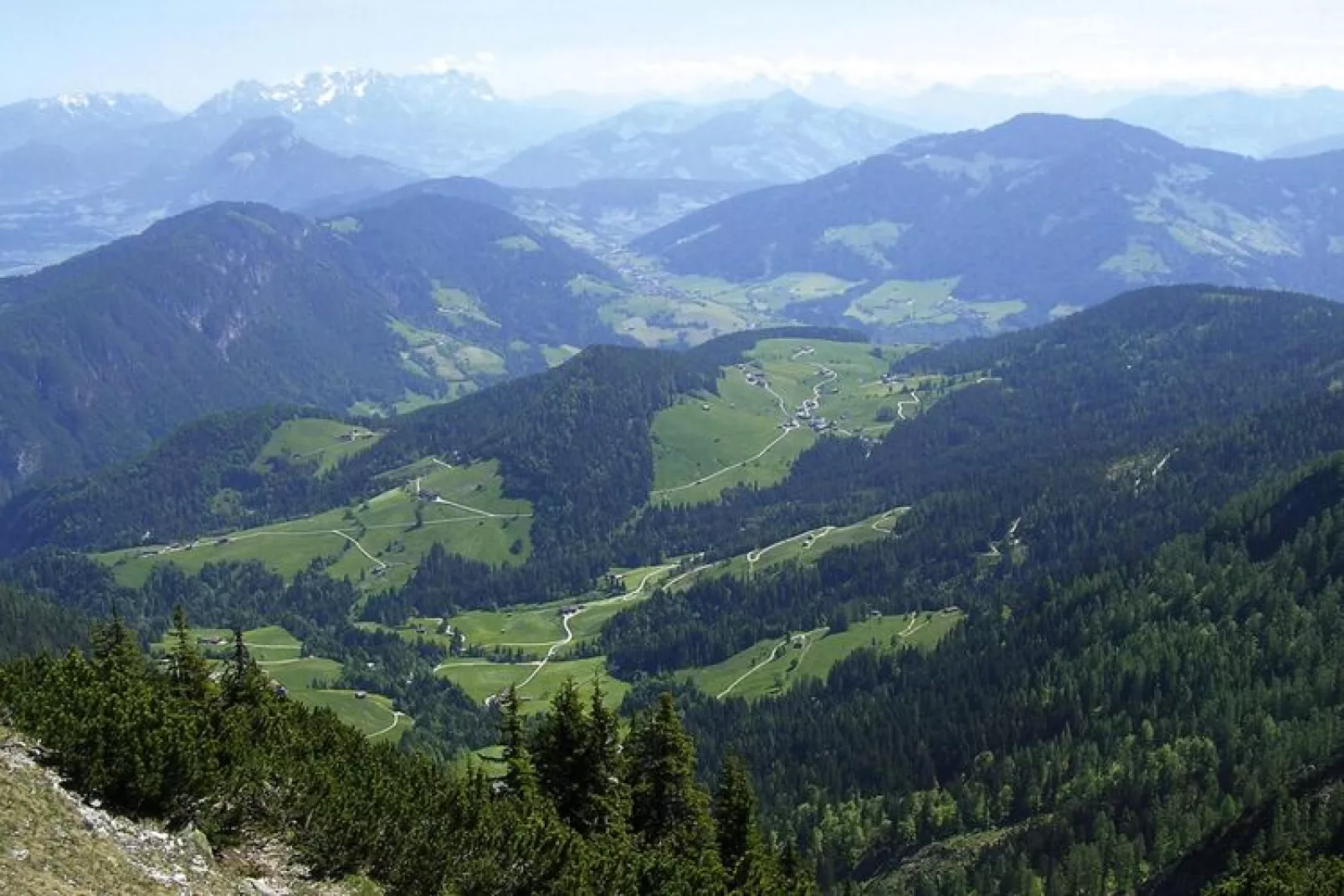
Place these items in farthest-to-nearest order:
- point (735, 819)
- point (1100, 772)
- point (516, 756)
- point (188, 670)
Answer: point (1100, 772)
point (735, 819)
point (188, 670)
point (516, 756)

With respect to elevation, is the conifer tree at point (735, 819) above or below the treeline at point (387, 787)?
below

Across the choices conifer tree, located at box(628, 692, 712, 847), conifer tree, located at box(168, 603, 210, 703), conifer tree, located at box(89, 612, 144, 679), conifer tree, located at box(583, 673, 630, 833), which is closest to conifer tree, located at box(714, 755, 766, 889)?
conifer tree, located at box(628, 692, 712, 847)

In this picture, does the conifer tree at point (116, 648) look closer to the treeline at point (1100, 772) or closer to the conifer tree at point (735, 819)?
the conifer tree at point (735, 819)

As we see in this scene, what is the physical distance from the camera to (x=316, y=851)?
5025 centimetres

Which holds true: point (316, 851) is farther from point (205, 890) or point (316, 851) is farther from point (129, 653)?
point (129, 653)

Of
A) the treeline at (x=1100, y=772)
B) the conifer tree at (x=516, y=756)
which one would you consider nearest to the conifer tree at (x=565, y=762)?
the conifer tree at (x=516, y=756)

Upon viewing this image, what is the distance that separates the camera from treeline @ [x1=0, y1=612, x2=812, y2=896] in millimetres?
47469

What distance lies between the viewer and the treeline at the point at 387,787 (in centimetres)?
4747

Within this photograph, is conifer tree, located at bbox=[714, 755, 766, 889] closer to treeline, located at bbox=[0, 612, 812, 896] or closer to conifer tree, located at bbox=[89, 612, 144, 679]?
treeline, located at bbox=[0, 612, 812, 896]

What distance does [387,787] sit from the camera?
5956 cm

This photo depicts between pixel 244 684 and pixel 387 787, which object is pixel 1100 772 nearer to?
pixel 244 684

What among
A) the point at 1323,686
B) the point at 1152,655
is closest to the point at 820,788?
the point at 1152,655

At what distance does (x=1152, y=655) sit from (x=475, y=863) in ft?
547

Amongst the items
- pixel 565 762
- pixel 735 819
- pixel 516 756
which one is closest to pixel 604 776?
Result: pixel 565 762
